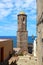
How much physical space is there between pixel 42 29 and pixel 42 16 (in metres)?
0.54

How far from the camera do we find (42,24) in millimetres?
6992

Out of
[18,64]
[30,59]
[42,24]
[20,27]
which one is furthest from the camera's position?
[20,27]

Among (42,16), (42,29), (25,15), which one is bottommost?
(42,29)

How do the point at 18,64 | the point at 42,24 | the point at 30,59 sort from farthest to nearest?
the point at 30,59, the point at 18,64, the point at 42,24

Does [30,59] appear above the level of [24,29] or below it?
below

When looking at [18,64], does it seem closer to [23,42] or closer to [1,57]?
[1,57]

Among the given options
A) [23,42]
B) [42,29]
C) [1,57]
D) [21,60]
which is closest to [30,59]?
[21,60]

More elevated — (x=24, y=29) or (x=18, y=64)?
(x=24, y=29)

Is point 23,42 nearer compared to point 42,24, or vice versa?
point 42,24

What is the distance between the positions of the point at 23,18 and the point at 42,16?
19619 mm

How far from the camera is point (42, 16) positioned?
23.0 ft

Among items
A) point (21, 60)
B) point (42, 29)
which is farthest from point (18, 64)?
point (42, 29)

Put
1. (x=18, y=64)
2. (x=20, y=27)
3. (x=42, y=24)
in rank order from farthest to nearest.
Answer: (x=20, y=27)
(x=18, y=64)
(x=42, y=24)

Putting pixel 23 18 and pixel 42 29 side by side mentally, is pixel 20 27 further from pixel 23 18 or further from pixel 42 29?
pixel 42 29
